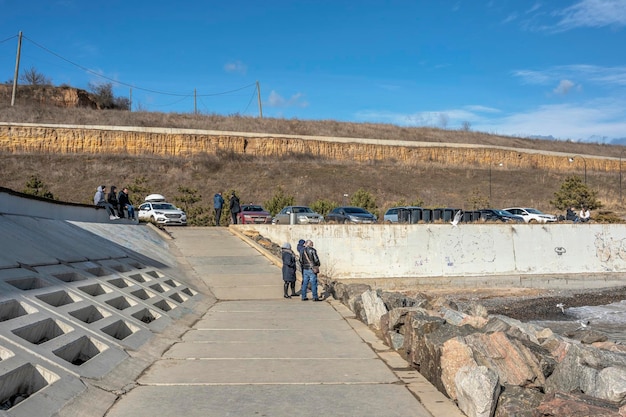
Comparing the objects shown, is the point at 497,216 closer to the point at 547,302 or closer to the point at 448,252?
the point at 448,252

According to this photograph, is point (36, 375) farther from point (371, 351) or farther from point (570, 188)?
point (570, 188)

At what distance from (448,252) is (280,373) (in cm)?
2381

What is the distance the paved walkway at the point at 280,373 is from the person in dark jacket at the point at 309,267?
50.0 inches

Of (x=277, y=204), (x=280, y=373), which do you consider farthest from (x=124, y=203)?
(x=280, y=373)

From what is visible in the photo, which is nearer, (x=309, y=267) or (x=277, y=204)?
(x=309, y=267)

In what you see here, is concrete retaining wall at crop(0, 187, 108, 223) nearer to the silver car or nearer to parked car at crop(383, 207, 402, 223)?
the silver car

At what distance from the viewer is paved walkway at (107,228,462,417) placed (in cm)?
623

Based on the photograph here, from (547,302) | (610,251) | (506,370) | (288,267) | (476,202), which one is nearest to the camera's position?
(506,370)

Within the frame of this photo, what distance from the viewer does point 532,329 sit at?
1141 cm

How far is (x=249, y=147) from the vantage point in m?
75.4

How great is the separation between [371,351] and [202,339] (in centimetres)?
290

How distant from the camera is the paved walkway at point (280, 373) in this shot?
623 cm

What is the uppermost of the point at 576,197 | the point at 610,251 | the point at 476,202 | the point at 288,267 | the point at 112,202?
the point at 576,197

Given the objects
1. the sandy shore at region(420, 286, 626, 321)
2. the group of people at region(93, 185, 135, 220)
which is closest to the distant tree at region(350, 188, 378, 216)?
the sandy shore at region(420, 286, 626, 321)
